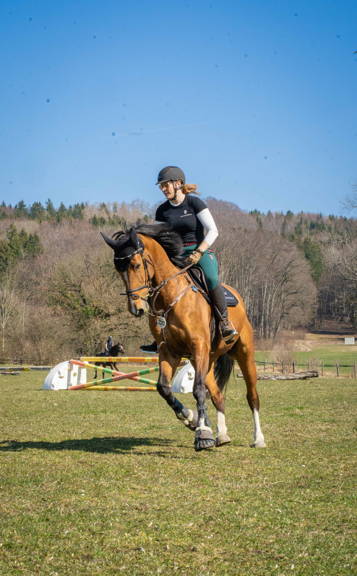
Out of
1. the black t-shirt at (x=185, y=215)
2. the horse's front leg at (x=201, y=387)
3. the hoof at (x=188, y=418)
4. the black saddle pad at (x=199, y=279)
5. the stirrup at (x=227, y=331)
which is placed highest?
the black t-shirt at (x=185, y=215)

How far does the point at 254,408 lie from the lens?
9.82 meters

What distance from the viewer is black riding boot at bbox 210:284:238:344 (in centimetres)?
894

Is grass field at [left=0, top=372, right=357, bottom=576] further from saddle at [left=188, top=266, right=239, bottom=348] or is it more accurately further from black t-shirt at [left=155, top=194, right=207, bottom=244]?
black t-shirt at [left=155, top=194, right=207, bottom=244]

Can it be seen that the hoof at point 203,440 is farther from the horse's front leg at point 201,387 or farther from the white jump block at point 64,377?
→ the white jump block at point 64,377

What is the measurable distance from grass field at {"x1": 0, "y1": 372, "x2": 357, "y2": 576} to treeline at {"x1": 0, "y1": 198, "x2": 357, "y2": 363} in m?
38.2

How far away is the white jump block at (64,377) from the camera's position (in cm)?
2219

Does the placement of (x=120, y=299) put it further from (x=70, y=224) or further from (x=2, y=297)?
(x=70, y=224)

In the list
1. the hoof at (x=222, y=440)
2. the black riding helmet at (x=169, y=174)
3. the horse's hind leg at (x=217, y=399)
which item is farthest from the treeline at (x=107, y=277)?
the black riding helmet at (x=169, y=174)

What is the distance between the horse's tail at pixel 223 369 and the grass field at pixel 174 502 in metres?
0.97

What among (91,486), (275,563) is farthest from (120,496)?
(275,563)

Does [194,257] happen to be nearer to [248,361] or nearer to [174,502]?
[248,361]

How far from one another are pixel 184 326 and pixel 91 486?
265cm

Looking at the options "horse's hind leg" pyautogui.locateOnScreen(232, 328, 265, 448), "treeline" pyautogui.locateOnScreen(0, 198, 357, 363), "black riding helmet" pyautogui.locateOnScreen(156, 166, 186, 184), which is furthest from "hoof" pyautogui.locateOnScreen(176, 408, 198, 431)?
"treeline" pyautogui.locateOnScreen(0, 198, 357, 363)

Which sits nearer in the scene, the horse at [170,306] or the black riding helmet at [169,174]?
the horse at [170,306]
